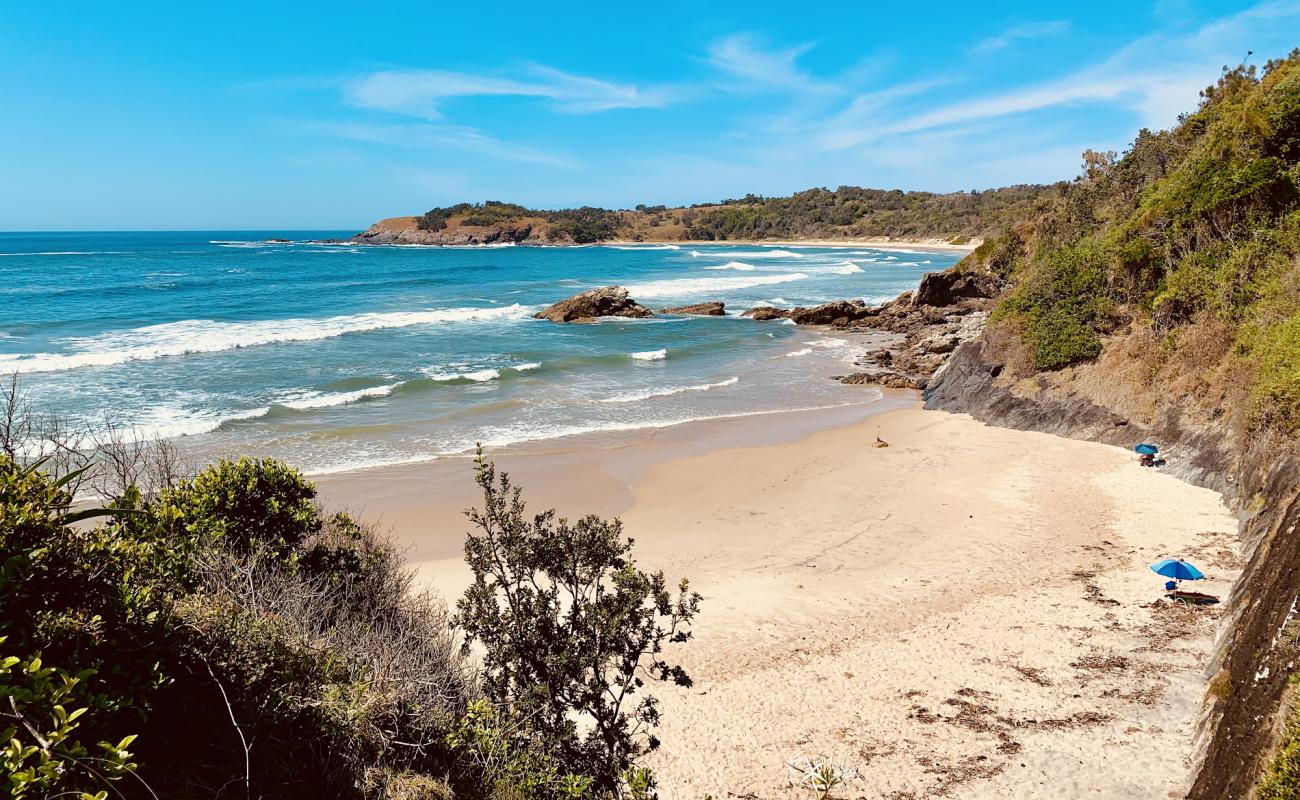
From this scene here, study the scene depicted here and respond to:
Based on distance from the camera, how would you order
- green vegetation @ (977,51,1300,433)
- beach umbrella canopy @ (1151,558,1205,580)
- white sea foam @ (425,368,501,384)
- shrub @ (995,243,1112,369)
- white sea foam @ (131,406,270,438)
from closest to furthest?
beach umbrella canopy @ (1151,558,1205,580), green vegetation @ (977,51,1300,433), white sea foam @ (131,406,270,438), shrub @ (995,243,1112,369), white sea foam @ (425,368,501,384)

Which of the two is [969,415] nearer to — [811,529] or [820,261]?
[811,529]

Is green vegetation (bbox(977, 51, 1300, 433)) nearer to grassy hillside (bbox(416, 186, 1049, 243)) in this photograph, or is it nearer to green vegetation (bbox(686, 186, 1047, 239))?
green vegetation (bbox(686, 186, 1047, 239))

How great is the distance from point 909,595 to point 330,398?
61.2 feet

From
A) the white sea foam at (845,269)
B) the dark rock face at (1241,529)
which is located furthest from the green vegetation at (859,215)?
the dark rock face at (1241,529)

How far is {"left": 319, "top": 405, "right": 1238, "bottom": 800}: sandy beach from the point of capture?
709 centimetres

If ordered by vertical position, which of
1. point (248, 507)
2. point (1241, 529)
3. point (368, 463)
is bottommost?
point (368, 463)

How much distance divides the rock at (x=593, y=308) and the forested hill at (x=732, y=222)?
93478mm

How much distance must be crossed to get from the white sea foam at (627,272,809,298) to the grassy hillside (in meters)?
65.2

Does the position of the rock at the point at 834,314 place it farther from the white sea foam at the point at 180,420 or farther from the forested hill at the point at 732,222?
the forested hill at the point at 732,222

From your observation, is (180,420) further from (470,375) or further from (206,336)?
(206,336)

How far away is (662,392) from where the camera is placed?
2450cm

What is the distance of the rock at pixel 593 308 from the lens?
42.2 metres

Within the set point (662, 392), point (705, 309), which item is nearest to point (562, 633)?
point (662, 392)

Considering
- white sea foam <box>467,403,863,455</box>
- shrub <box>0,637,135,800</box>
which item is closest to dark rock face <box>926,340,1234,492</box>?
white sea foam <box>467,403,863,455</box>
